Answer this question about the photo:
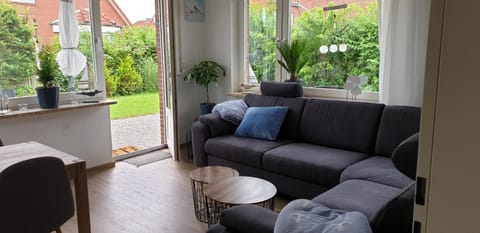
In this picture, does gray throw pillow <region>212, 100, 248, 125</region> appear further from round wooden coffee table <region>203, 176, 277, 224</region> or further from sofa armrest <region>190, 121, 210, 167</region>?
round wooden coffee table <region>203, 176, 277, 224</region>

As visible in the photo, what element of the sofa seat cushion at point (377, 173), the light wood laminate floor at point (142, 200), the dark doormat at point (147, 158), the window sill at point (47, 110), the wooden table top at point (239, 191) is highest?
the window sill at point (47, 110)

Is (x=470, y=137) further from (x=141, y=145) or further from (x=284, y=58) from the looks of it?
(x=141, y=145)

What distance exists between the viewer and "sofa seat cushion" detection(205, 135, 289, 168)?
10.3ft

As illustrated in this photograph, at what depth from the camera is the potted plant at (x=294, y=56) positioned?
3771 mm

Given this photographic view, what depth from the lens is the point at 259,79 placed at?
451cm

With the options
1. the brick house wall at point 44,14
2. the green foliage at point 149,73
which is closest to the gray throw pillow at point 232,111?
the brick house wall at point 44,14

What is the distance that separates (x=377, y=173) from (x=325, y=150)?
67 centimetres

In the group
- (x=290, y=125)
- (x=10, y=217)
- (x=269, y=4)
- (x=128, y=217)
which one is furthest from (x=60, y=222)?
(x=269, y=4)

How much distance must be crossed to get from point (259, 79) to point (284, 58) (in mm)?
702

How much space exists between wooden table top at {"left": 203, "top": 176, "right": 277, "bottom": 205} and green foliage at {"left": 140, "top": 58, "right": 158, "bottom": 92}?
4.42 meters

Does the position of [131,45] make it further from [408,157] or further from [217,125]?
[408,157]

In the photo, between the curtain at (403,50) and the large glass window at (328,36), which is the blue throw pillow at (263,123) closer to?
the large glass window at (328,36)

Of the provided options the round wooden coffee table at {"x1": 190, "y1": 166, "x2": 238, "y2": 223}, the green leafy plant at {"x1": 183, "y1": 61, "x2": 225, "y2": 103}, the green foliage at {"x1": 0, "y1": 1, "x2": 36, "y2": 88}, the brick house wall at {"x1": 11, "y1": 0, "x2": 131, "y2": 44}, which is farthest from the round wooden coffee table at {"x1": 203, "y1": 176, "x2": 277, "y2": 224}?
the brick house wall at {"x1": 11, "y1": 0, "x2": 131, "y2": 44}

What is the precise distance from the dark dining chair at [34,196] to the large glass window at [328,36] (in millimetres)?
2842
